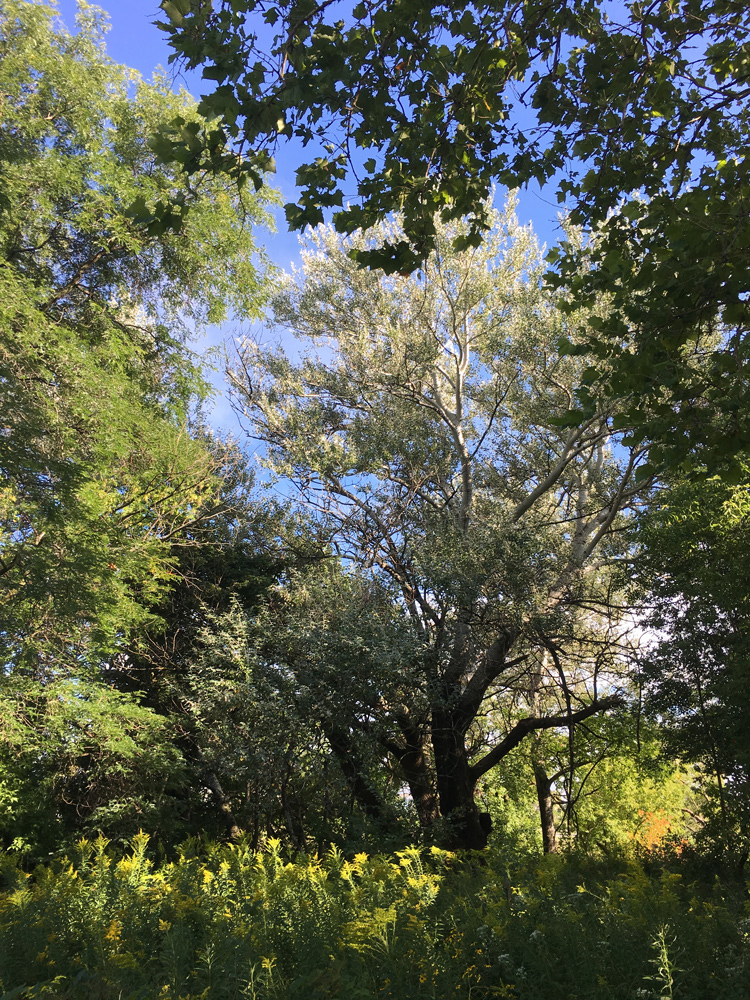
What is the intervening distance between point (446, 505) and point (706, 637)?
15.3 ft

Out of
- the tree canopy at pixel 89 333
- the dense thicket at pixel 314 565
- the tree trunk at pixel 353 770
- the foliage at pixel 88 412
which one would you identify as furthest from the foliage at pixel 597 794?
the tree canopy at pixel 89 333

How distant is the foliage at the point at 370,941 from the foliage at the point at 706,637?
14.1 ft

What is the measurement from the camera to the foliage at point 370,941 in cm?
282

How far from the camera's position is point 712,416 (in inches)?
156

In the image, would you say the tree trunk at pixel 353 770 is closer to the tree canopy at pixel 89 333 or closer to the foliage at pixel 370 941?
the tree canopy at pixel 89 333

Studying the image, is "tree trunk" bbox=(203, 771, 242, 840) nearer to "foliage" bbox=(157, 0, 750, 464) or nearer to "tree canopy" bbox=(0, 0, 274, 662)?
"tree canopy" bbox=(0, 0, 274, 662)

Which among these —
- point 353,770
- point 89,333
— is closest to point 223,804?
point 353,770

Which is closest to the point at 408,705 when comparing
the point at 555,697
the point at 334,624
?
the point at 334,624

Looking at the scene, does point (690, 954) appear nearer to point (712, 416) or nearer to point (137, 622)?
point (712, 416)

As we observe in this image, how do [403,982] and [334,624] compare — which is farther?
[334,624]

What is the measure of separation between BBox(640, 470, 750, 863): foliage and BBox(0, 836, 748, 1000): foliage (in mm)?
4303

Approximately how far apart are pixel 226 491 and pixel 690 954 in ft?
37.6

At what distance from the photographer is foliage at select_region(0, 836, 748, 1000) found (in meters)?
2.82

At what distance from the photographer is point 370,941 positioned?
333 centimetres
